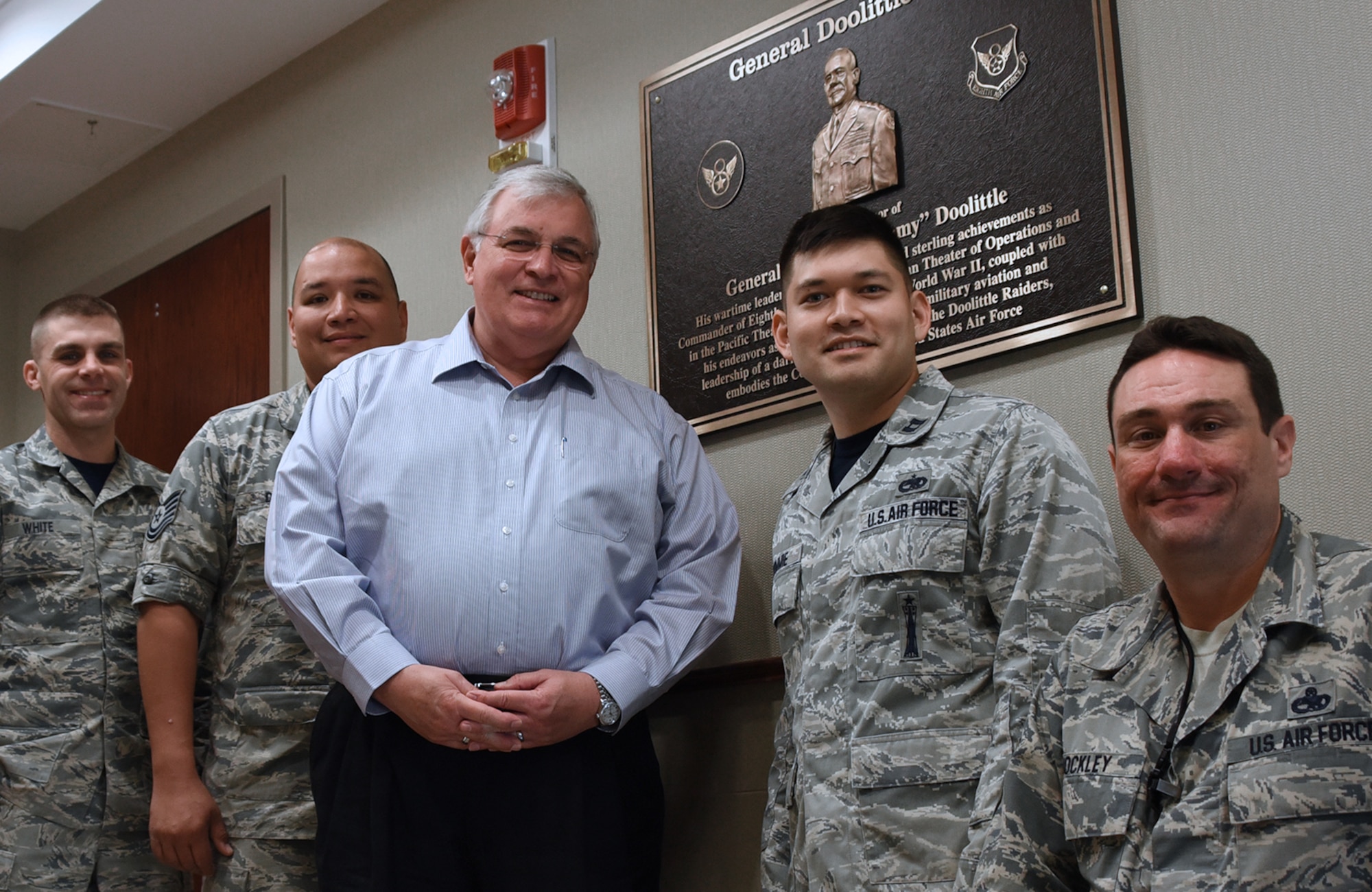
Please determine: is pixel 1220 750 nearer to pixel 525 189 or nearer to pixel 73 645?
pixel 525 189

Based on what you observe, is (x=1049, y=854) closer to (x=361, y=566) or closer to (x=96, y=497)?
(x=361, y=566)

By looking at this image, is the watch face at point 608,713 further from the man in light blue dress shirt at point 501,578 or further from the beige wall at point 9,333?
the beige wall at point 9,333

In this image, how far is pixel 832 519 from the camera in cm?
219

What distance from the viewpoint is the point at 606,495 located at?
2.33 m

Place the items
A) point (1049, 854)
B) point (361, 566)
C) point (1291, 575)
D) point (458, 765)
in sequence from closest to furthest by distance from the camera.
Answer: point (1291, 575) → point (1049, 854) → point (458, 765) → point (361, 566)

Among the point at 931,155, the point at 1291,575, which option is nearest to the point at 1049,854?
the point at 1291,575

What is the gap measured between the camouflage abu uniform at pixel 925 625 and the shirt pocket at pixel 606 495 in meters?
0.32

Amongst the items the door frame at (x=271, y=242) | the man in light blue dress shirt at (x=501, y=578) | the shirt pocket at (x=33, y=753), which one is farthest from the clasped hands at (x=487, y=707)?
the door frame at (x=271, y=242)

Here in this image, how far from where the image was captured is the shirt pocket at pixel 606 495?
7.48 feet

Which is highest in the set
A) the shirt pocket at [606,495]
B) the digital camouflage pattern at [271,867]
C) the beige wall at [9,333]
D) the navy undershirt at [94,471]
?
the beige wall at [9,333]

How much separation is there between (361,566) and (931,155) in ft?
4.33

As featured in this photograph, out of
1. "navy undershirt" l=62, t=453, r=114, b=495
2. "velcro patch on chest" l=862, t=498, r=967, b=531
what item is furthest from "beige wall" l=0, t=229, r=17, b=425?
"velcro patch on chest" l=862, t=498, r=967, b=531

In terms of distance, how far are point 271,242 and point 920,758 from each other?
10.2 feet

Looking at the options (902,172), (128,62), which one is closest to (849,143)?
(902,172)
